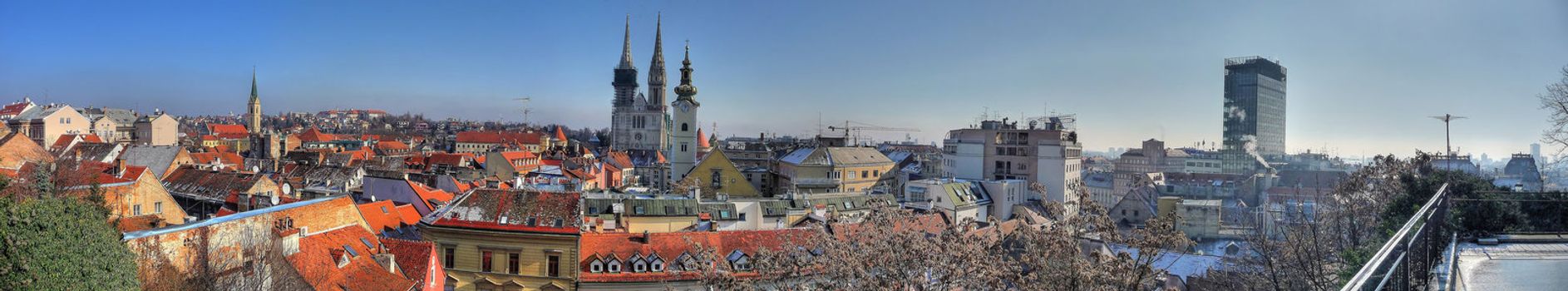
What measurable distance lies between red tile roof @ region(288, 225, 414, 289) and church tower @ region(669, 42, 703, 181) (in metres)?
34.5

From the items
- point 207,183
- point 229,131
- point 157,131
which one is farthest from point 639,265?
point 229,131

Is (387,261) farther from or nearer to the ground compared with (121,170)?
nearer to the ground

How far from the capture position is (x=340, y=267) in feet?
49.4

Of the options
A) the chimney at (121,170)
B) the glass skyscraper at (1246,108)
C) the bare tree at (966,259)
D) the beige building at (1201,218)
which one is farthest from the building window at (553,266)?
the glass skyscraper at (1246,108)

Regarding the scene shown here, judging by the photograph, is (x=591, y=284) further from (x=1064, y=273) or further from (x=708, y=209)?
(x=1064, y=273)

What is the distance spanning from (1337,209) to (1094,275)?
8553 millimetres

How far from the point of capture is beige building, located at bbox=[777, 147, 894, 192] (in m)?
41.4

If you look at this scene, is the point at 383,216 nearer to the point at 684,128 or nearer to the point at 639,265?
the point at 639,265

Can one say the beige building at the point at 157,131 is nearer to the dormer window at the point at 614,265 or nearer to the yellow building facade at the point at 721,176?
the yellow building facade at the point at 721,176

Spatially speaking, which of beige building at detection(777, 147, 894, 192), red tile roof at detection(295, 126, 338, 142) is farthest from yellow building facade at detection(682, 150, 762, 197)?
red tile roof at detection(295, 126, 338, 142)

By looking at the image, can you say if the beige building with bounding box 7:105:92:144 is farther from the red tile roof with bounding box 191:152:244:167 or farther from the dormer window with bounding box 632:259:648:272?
the dormer window with bounding box 632:259:648:272

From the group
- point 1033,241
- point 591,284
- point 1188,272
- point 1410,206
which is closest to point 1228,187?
point 1188,272

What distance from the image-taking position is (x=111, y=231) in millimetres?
9453

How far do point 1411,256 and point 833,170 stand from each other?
1436 inches
